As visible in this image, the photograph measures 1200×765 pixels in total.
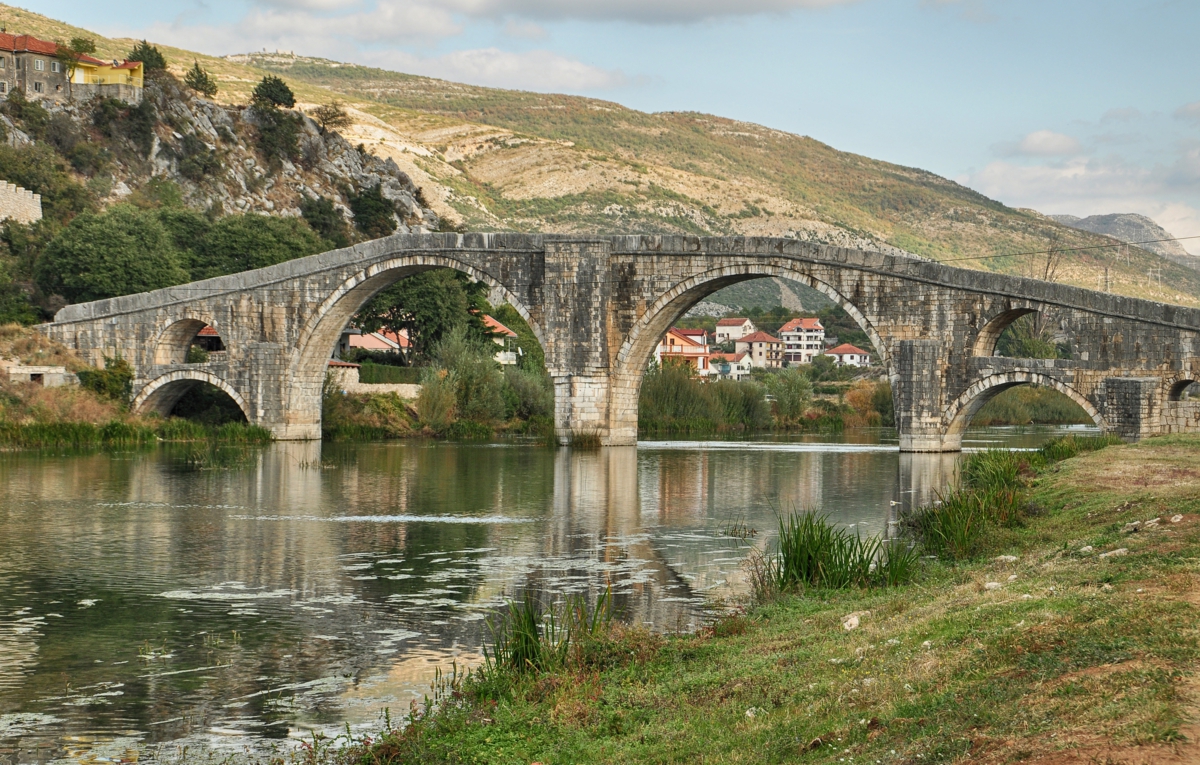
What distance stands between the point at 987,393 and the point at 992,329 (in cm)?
156

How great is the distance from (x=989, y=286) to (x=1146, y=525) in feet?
65.3

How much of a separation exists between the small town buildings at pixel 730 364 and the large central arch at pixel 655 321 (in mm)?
39431

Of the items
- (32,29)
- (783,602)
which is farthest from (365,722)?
(32,29)

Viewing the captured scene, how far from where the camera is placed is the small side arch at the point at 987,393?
27297 mm

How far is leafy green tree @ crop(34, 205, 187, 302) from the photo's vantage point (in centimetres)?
3853

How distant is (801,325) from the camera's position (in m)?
79.6

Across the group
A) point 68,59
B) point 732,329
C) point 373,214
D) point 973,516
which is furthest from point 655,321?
point 732,329

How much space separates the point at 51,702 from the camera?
300 inches

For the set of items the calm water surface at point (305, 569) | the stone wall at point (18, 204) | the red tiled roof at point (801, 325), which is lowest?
the calm water surface at point (305, 569)

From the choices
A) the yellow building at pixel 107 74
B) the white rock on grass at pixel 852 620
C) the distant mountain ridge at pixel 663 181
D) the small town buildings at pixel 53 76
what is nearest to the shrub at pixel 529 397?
the small town buildings at pixel 53 76

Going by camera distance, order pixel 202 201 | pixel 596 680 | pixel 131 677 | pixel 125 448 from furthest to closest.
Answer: pixel 202 201
pixel 125 448
pixel 131 677
pixel 596 680

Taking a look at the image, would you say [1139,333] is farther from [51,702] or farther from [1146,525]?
[51,702]

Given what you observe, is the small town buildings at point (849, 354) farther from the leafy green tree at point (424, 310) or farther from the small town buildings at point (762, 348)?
the leafy green tree at point (424, 310)

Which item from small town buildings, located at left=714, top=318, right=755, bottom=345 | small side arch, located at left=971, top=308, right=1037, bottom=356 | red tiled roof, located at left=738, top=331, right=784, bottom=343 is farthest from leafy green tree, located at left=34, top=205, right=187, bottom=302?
small town buildings, located at left=714, top=318, right=755, bottom=345
